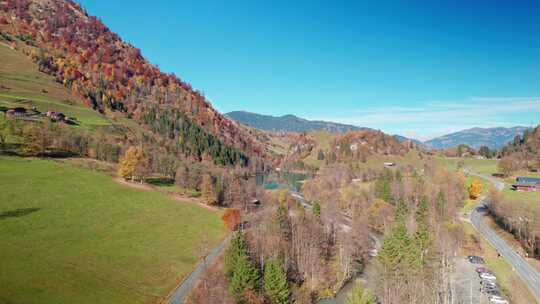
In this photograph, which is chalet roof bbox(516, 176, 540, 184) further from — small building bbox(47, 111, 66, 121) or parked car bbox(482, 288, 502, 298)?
small building bbox(47, 111, 66, 121)

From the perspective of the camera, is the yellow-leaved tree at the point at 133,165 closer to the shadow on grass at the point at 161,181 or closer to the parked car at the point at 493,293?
the shadow on grass at the point at 161,181

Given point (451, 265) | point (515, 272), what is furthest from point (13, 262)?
point (515, 272)

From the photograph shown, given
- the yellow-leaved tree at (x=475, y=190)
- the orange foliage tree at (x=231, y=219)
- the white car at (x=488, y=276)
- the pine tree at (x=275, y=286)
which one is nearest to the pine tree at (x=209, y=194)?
the orange foliage tree at (x=231, y=219)

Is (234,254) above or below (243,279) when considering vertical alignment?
above

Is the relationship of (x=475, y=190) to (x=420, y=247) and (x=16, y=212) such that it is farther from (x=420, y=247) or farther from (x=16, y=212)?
(x=16, y=212)

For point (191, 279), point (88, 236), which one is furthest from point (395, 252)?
point (88, 236)

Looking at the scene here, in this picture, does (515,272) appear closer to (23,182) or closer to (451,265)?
(451,265)
